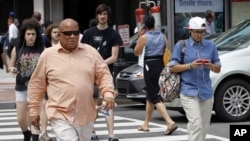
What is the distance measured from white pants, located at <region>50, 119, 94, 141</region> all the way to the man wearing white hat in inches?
73.3

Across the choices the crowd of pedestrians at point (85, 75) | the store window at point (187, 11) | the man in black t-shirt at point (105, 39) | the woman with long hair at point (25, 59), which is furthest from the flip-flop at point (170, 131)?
the store window at point (187, 11)

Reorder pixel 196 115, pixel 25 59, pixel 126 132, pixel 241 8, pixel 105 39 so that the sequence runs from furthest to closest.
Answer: pixel 241 8
pixel 126 132
pixel 105 39
pixel 25 59
pixel 196 115

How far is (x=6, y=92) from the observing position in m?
20.0

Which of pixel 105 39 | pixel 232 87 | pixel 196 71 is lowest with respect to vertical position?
pixel 232 87

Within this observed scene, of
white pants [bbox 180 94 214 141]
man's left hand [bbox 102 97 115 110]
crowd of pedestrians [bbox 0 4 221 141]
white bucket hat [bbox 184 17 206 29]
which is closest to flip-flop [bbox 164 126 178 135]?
crowd of pedestrians [bbox 0 4 221 141]

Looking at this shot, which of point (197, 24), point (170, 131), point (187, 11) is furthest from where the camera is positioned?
point (187, 11)

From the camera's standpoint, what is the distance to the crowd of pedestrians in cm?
714

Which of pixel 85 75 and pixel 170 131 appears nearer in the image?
pixel 85 75

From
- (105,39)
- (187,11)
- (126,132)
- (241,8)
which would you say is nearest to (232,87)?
(126,132)

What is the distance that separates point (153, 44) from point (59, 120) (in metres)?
5.42

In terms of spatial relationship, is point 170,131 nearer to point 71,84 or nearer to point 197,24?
point 197,24

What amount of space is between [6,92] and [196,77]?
11.9 meters

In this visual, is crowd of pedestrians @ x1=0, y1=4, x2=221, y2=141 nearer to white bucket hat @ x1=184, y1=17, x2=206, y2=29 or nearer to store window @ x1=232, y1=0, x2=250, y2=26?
white bucket hat @ x1=184, y1=17, x2=206, y2=29

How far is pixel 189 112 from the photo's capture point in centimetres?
879
